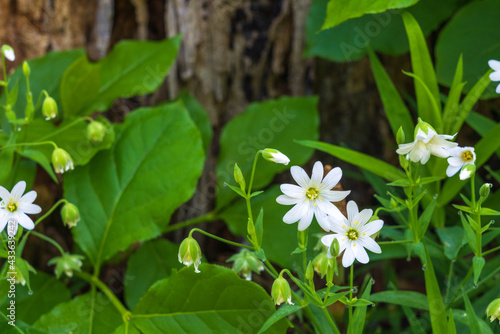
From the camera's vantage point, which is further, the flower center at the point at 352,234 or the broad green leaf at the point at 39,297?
the broad green leaf at the point at 39,297

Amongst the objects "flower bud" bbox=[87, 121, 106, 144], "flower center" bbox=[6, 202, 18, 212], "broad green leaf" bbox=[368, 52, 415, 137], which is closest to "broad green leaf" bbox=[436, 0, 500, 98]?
"broad green leaf" bbox=[368, 52, 415, 137]

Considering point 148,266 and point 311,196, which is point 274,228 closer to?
point 148,266

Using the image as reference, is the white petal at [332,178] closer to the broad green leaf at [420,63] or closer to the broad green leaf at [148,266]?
the broad green leaf at [420,63]

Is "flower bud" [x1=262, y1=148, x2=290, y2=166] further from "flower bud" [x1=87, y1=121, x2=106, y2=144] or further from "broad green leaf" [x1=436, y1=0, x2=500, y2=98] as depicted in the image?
"broad green leaf" [x1=436, y1=0, x2=500, y2=98]

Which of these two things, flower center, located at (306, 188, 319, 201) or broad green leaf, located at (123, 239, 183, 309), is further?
broad green leaf, located at (123, 239, 183, 309)

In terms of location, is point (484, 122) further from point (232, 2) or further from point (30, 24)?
point (30, 24)

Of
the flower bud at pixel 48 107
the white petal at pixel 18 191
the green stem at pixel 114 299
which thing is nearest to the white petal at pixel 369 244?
the green stem at pixel 114 299
